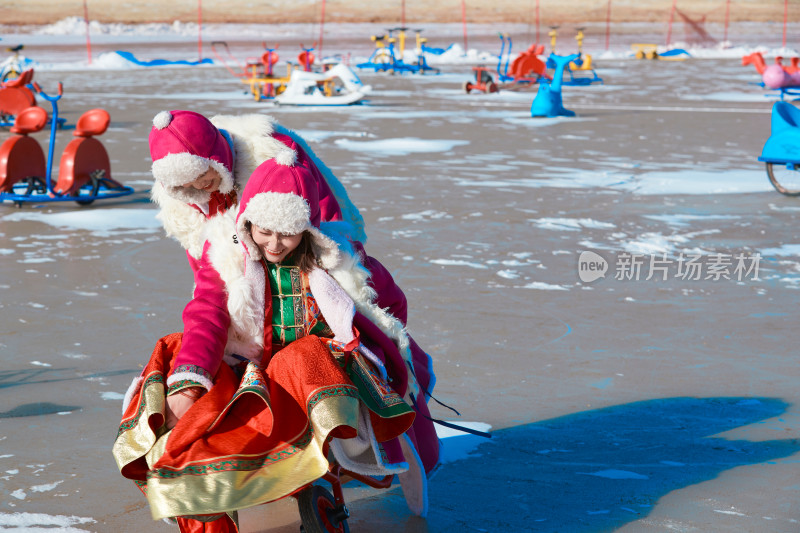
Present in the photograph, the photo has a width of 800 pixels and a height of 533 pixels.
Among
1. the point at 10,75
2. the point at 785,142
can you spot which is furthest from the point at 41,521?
the point at 10,75

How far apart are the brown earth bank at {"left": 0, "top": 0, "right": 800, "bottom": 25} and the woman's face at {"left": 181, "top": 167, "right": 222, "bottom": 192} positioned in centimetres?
6876

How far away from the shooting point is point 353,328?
114 inches

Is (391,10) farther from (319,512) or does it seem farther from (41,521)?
(319,512)

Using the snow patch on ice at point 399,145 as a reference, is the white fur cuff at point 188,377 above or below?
above

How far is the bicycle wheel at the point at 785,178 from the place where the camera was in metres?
9.41

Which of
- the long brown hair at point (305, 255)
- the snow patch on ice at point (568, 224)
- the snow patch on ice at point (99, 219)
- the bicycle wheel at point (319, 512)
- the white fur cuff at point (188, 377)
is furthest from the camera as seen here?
the snow patch on ice at point (99, 219)

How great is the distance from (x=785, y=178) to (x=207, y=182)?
810cm

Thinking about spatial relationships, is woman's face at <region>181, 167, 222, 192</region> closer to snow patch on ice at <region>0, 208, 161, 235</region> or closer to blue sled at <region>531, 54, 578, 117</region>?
snow patch on ice at <region>0, 208, 161, 235</region>

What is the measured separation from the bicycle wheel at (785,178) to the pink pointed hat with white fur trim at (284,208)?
7.43 meters

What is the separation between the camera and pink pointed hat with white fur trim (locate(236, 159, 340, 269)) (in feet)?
9.22

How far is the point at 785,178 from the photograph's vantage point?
10086mm

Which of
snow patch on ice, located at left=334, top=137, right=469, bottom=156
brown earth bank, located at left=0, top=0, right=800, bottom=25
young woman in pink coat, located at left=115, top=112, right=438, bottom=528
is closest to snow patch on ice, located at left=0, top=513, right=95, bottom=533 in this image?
young woman in pink coat, located at left=115, top=112, right=438, bottom=528

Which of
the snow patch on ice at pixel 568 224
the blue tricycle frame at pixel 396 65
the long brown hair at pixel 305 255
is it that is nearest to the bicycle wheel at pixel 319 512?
the long brown hair at pixel 305 255

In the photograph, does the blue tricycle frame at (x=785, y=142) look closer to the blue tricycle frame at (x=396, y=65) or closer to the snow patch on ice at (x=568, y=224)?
the snow patch on ice at (x=568, y=224)
